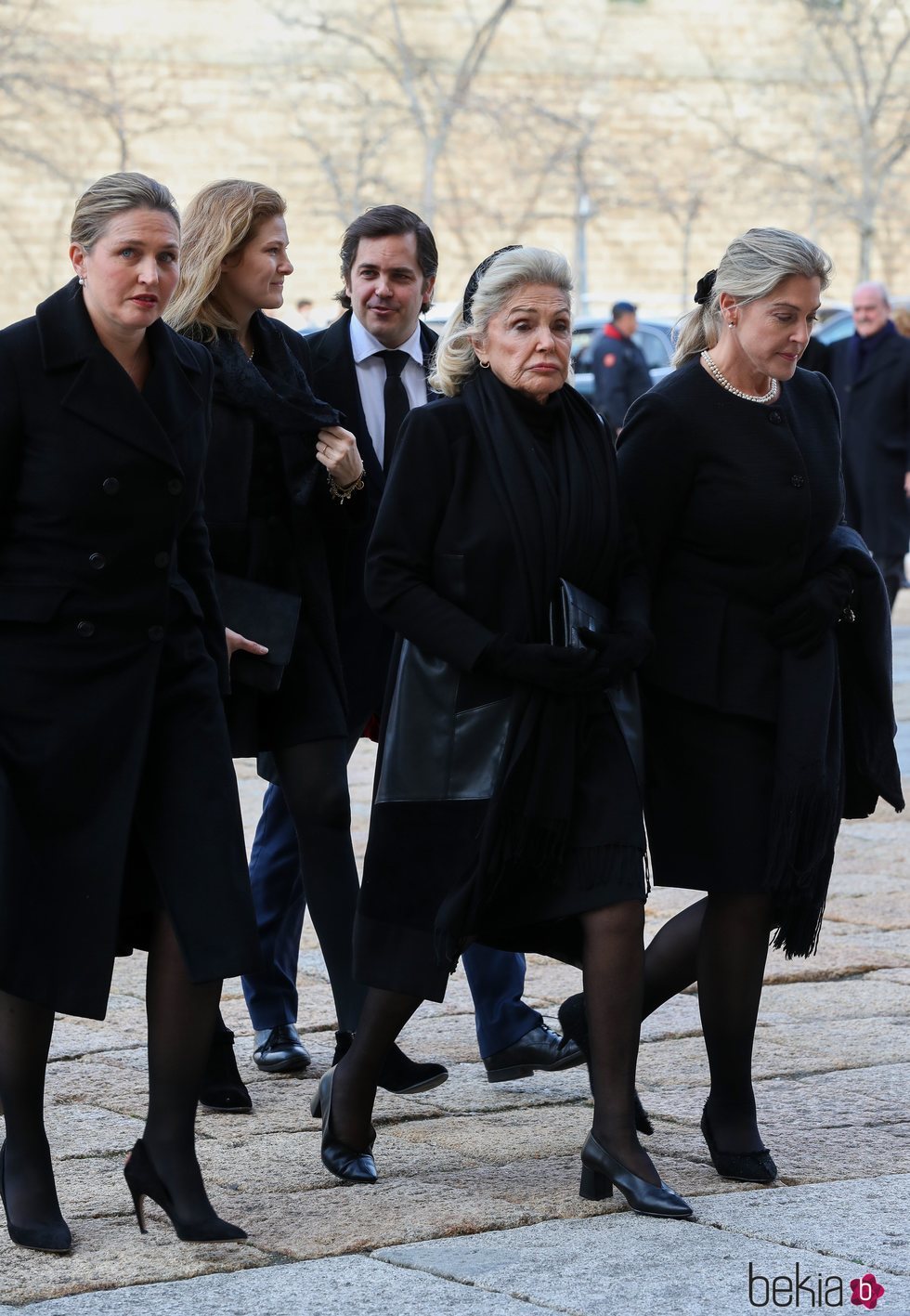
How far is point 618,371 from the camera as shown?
18422 mm

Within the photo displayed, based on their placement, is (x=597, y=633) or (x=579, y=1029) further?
(x=579, y=1029)

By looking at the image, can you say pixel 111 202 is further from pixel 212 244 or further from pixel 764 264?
pixel 764 264

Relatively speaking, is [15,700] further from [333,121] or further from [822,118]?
[822,118]

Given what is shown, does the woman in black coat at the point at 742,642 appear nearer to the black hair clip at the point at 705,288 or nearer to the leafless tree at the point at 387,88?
the black hair clip at the point at 705,288

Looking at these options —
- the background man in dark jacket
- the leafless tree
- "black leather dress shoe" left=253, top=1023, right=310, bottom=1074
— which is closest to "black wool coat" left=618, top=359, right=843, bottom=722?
"black leather dress shoe" left=253, top=1023, right=310, bottom=1074

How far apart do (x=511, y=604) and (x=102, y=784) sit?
32.5 inches

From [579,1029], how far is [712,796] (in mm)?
531

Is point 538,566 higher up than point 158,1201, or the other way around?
point 538,566

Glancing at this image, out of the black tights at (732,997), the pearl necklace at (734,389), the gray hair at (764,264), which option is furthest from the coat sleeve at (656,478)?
the black tights at (732,997)

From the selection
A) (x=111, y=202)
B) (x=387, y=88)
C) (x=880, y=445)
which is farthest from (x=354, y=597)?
(x=387, y=88)

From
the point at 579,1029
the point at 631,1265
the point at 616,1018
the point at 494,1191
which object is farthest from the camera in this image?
the point at 579,1029

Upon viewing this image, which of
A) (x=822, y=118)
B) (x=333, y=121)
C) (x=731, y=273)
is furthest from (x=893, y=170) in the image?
(x=731, y=273)

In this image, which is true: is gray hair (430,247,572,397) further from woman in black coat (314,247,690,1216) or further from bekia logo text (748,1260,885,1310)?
bekia logo text (748,1260,885,1310)

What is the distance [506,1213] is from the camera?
12.9ft
